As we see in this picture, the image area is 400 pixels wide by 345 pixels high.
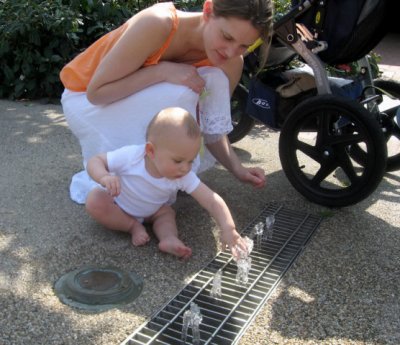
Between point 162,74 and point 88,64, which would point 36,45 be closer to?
point 88,64

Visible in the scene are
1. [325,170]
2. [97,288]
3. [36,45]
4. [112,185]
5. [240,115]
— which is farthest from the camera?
[36,45]

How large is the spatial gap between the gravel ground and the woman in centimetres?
31

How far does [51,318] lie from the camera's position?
210 centimetres

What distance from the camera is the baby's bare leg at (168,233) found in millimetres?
2547

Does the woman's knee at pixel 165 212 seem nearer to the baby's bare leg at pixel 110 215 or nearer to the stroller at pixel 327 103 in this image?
the baby's bare leg at pixel 110 215

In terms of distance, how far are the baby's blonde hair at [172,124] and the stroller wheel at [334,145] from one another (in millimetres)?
838

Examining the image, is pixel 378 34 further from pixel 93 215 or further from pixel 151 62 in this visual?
pixel 93 215

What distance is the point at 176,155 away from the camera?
2.46 meters

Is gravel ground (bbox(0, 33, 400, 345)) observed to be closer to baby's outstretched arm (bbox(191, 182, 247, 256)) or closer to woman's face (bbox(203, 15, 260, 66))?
baby's outstretched arm (bbox(191, 182, 247, 256))

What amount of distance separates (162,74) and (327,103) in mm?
832

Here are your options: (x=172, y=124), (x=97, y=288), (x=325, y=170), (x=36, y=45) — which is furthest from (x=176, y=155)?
(x=36, y=45)

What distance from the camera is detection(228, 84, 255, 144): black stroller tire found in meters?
3.98

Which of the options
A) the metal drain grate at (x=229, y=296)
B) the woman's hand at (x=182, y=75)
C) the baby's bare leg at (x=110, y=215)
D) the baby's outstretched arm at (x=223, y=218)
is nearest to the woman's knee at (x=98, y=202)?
the baby's bare leg at (x=110, y=215)

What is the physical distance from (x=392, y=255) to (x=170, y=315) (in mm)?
1134
